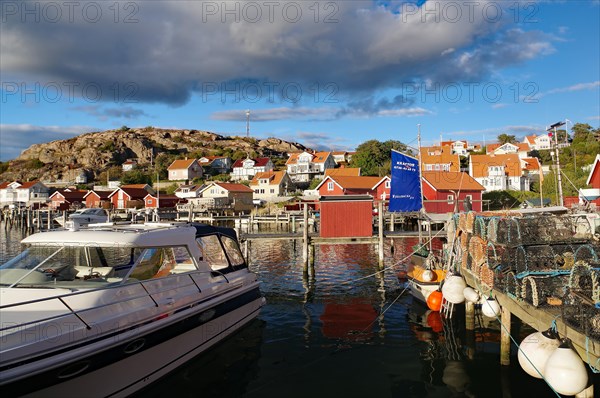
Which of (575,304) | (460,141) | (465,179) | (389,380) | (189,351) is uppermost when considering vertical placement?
(460,141)

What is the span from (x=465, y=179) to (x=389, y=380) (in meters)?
46.0

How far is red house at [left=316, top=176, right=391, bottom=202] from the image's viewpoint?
55.4 m

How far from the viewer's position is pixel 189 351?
8383 millimetres

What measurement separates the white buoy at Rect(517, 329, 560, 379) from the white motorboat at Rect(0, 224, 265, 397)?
19.9 feet

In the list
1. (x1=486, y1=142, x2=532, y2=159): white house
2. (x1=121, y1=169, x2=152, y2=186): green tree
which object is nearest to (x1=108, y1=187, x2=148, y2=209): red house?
(x1=121, y1=169, x2=152, y2=186): green tree

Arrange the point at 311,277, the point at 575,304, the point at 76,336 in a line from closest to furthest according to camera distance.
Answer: the point at 76,336, the point at 575,304, the point at 311,277

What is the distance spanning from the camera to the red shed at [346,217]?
64.3 ft

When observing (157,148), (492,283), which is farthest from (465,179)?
(157,148)

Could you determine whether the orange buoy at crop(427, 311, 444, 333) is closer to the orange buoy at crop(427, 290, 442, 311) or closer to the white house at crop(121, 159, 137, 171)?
the orange buoy at crop(427, 290, 442, 311)

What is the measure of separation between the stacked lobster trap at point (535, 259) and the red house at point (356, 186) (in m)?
44.0

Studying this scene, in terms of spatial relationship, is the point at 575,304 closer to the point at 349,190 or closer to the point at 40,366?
the point at 40,366

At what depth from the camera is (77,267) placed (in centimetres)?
797

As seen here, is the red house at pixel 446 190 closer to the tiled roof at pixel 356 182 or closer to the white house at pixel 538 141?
the tiled roof at pixel 356 182

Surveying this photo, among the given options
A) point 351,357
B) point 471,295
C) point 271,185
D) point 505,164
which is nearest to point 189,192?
→ point 271,185
